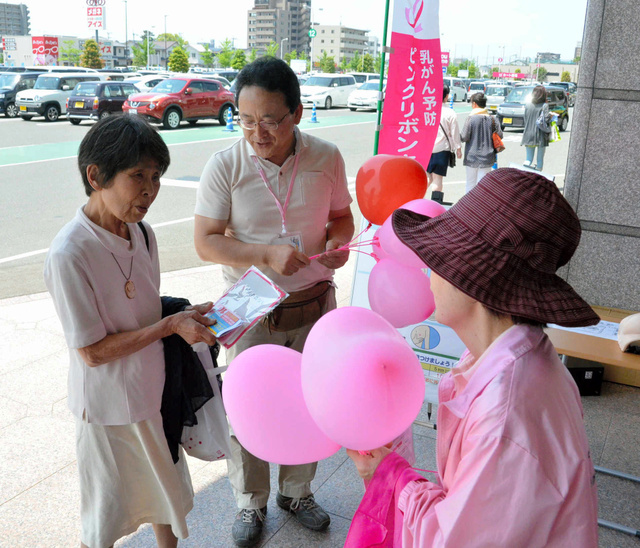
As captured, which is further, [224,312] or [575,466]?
[224,312]

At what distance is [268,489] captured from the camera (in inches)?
106

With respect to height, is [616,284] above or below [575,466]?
below

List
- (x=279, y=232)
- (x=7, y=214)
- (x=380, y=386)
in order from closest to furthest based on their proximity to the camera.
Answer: (x=380, y=386) < (x=279, y=232) < (x=7, y=214)

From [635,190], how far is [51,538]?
387 cm

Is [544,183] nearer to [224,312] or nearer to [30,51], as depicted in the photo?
[224,312]

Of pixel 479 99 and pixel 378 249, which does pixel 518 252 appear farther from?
pixel 479 99

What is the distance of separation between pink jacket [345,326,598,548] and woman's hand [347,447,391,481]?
20 cm

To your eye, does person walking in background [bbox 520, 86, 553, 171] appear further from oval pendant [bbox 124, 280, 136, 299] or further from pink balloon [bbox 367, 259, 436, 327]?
oval pendant [bbox 124, 280, 136, 299]

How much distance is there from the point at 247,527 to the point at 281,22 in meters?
124

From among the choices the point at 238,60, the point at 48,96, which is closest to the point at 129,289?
the point at 48,96

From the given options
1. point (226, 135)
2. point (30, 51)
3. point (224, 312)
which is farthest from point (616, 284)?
point (30, 51)

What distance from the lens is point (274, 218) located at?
2443 mm

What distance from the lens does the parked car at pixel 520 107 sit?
21428 mm

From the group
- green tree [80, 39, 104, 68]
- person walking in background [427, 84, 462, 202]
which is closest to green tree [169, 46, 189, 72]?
green tree [80, 39, 104, 68]
